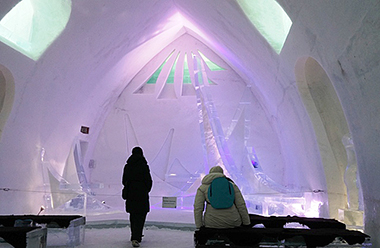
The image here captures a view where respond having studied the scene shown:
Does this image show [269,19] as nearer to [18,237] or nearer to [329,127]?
[329,127]

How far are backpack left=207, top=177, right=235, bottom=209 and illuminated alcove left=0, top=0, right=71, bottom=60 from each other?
4.82 meters

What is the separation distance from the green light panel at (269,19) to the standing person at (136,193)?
3200 mm

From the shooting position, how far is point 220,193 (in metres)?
3.78

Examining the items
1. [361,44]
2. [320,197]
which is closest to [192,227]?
[320,197]

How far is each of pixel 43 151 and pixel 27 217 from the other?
4.33 meters

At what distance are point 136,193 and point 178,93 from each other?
766 cm

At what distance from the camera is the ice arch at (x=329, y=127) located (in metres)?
6.54

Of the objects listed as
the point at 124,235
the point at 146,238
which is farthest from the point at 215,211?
the point at 124,235

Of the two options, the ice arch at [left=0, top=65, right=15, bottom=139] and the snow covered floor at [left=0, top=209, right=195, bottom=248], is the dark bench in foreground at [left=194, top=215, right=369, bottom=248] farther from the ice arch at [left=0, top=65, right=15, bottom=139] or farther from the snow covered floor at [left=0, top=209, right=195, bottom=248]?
the ice arch at [left=0, top=65, right=15, bottom=139]

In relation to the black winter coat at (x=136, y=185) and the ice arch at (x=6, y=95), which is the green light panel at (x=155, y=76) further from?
the black winter coat at (x=136, y=185)

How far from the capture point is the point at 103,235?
18.7 feet

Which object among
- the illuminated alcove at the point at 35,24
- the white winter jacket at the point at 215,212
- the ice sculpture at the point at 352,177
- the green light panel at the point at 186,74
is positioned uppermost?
the green light panel at the point at 186,74

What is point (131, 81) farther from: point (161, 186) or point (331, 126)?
point (331, 126)

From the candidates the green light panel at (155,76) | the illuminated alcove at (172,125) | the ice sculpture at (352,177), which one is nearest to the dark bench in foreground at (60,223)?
the ice sculpture at (352,177)
